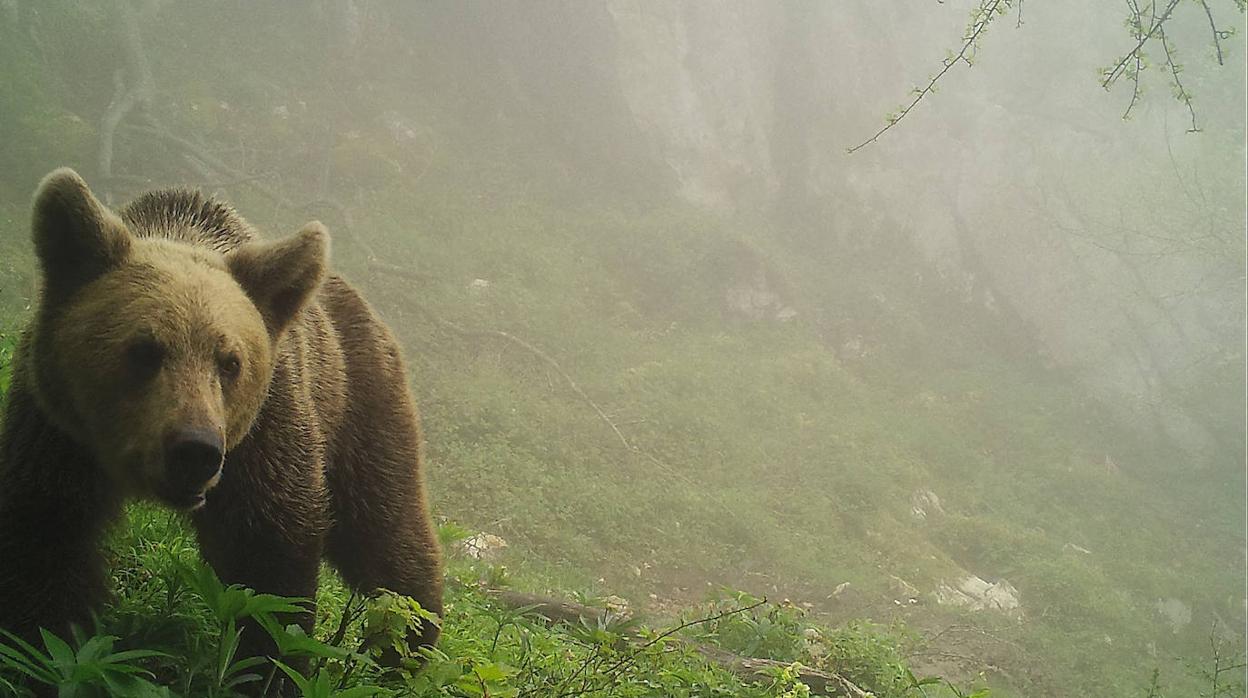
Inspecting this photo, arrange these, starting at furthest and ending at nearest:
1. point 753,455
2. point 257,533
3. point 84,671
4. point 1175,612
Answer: point 753,455 → point 1175,612 → point 257,533 → point 84,671

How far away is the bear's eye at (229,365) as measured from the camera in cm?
214

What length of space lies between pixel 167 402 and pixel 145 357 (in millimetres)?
151

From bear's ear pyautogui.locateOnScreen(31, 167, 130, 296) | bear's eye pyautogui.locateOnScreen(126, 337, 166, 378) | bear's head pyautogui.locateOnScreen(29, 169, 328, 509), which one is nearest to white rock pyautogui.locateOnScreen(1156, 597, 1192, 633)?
bear's head pyautogui.locateOnScreen(29, 169, 328, 509)

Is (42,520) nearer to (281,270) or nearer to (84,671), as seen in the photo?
(84,671)

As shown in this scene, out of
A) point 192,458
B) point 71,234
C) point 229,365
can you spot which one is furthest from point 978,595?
point 71,234

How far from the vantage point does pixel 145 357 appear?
205 cm

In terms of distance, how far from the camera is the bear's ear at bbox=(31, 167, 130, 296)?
2160 mm

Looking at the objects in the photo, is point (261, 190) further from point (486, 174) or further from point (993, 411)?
point (993, 411)

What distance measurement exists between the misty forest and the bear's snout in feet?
0.77

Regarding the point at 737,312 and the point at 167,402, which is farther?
the point at 737,312

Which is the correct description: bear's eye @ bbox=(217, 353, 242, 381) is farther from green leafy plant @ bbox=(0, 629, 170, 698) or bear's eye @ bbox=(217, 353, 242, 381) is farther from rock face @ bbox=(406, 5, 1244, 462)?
rock face @ bbox=(406, 5, 1244, 462)

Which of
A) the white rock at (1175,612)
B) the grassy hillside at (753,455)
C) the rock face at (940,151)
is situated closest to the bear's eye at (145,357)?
the grassy hillside at (753,455)

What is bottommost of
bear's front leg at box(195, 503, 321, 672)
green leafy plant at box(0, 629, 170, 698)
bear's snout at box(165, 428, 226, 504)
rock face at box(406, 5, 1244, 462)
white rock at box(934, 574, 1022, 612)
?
green leafy plant at box(0, 629, 170, 698)

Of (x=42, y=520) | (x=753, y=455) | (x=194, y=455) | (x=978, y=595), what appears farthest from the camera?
(x=753, y=455)
